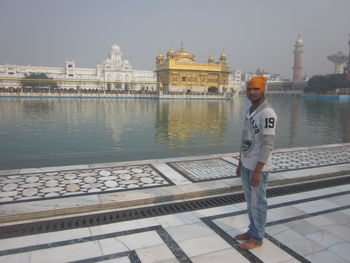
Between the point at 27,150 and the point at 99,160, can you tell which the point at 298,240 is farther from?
the point at 27,150

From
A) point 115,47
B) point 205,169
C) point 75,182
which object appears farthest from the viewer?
point 115,47

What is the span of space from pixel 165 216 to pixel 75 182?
1820mm

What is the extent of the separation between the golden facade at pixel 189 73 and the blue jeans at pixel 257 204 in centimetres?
5459

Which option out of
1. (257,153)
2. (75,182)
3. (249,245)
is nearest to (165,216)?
(249,245)

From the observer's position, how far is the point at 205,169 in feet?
17.8

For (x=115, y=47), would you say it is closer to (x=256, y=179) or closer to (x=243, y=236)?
(x=243, y=236)

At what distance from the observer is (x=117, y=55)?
287ft

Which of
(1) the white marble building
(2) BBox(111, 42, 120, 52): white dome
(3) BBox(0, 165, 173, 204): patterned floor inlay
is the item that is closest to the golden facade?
(1) the white marble building

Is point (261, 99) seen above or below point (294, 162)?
above

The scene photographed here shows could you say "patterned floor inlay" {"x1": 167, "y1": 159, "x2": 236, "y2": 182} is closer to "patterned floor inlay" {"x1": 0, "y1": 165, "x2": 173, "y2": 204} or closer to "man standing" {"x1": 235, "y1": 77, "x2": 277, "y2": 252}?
"patterned floor inlay" {"x1": 0, "y1": 165, "x2": 173, "y2": 204}

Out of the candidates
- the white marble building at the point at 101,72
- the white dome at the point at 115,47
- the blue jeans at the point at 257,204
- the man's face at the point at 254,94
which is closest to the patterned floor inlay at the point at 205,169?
the blue jeans at the point at 257,204

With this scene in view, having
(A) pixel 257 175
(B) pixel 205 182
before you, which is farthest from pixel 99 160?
(A) pixel 257 175

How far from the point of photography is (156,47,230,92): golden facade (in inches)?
2237

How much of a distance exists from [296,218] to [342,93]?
71.6 metres
